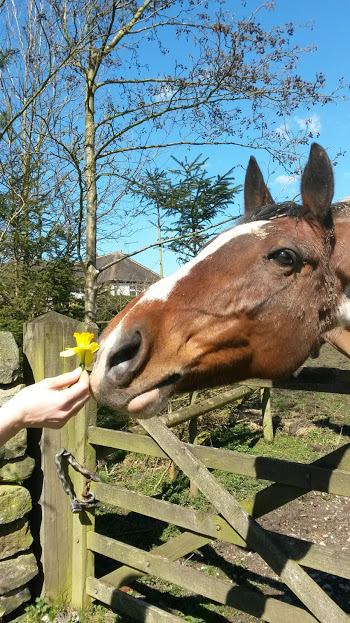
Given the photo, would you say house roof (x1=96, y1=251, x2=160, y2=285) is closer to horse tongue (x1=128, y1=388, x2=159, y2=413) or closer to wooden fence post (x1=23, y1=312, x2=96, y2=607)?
wooden fence post (x1=23, y1=312, x2=96, y2=607)

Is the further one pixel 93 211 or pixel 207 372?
pixel 93 211

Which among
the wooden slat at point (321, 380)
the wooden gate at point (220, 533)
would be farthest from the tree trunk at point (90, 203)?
the wooden slat at point (321, 380)

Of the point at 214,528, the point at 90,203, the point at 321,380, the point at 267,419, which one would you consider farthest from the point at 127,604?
the point at 90,203

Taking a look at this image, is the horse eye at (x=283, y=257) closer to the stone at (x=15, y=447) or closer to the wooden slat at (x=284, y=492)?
the wooden slat at (x=284, y=492)

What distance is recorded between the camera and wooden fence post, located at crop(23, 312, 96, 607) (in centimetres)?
319

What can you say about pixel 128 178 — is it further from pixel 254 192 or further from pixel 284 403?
pixel 284 403

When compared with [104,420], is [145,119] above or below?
above

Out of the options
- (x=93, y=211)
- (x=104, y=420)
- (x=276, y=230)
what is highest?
(x=93, y=211)

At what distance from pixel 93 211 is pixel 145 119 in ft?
5.28

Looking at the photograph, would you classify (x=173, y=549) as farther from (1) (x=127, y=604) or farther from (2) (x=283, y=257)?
(2) (x=283, y=257)

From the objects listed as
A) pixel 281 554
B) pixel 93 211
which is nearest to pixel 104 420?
pixel 93 211

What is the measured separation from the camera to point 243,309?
5.61 feet

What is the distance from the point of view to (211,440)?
7086 mm

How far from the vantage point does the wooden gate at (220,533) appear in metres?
2.22
